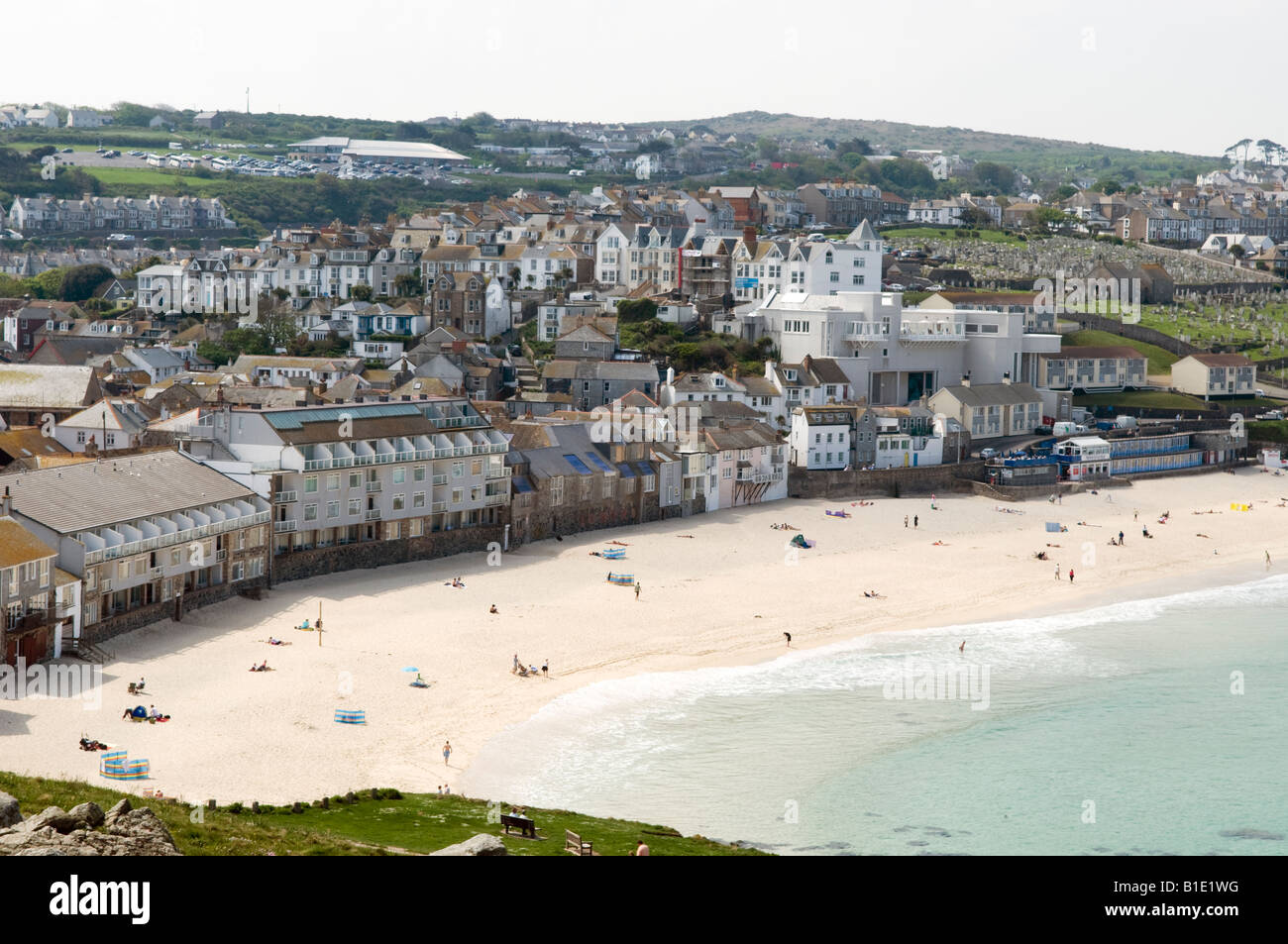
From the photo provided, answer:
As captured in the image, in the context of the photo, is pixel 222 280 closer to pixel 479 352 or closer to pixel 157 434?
pixel 479 352

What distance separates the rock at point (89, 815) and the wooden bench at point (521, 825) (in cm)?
665

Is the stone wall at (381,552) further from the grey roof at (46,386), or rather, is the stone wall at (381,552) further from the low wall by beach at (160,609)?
the grey roof at (46,386)

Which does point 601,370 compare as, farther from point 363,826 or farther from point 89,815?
point 89,815

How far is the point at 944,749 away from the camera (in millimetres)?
30234

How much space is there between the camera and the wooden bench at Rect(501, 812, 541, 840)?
21.7 m

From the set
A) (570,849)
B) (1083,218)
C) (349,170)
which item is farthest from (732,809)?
(349,170)

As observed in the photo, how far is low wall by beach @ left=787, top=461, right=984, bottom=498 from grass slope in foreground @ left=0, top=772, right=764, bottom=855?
35.6 m

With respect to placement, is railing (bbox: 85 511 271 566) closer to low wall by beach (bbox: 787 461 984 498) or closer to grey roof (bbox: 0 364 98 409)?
grey roof (bbox: 0 364 98 409)

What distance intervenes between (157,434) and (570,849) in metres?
29.7

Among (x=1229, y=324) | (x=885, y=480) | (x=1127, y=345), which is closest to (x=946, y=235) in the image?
(x=1229, y=324)

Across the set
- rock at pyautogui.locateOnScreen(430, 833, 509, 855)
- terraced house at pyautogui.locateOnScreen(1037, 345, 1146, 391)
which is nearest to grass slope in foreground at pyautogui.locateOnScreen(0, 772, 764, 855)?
rock at pyautogui.locateOnScreen(430, 833, 509, 855)

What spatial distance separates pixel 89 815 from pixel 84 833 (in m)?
1.37

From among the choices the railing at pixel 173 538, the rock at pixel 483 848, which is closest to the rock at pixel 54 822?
the rock at pixel 483 848

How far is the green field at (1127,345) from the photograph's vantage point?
84262 millimetres
